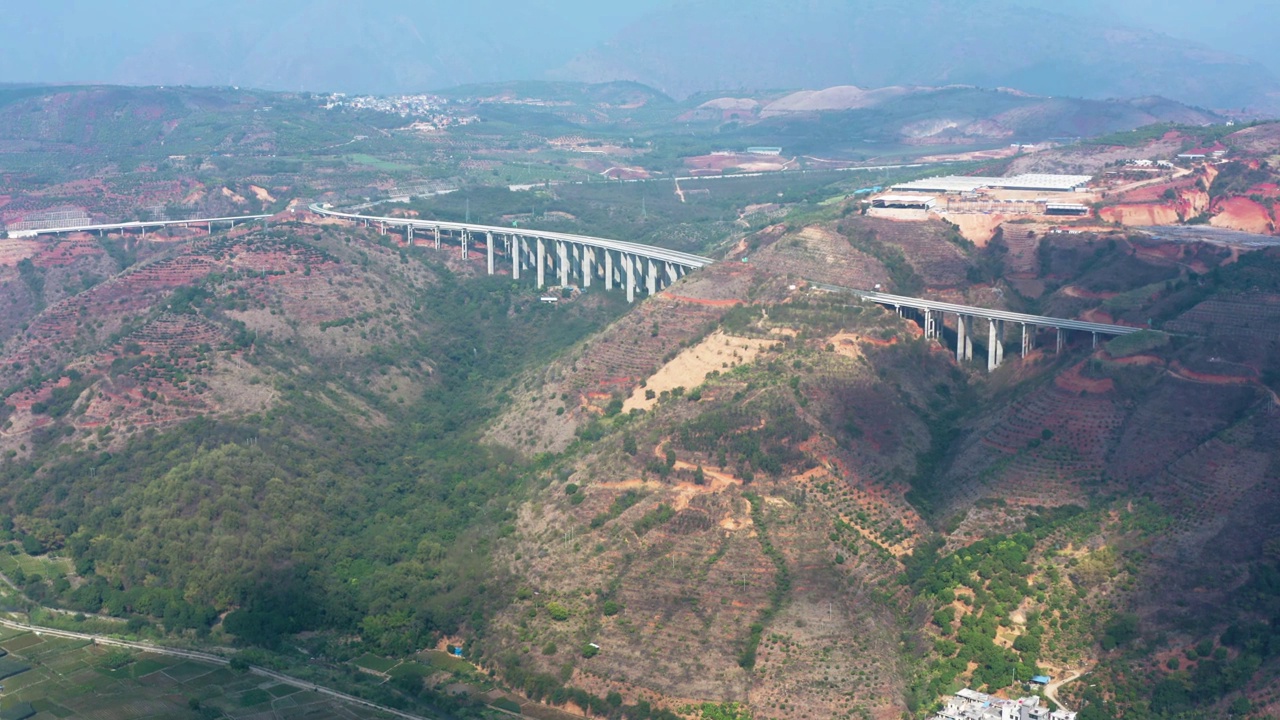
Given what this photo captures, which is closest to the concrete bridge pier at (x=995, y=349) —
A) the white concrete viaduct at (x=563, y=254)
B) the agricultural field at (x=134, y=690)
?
the white concrete viaduct at (x=563, y=254)

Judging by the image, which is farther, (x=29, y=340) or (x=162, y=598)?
(x=29, y=340)

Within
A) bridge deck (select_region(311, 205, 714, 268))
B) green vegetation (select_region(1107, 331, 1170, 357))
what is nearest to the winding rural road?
green vegetation (select_region(1107, 331, 1170, 357))

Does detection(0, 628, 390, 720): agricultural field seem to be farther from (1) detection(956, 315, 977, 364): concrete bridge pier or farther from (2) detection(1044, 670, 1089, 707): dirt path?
(1) detection(956, 315, 977, 364): concrete bridge pier

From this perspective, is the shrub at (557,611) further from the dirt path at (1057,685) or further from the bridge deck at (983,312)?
the bridge deck at (983,312)

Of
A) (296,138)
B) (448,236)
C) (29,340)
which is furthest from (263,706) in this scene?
(296,138)

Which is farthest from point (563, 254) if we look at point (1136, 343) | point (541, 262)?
point (1136, 343)

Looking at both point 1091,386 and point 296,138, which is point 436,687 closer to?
point 1091,386

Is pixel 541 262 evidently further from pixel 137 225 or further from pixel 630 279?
pixel 137 225
